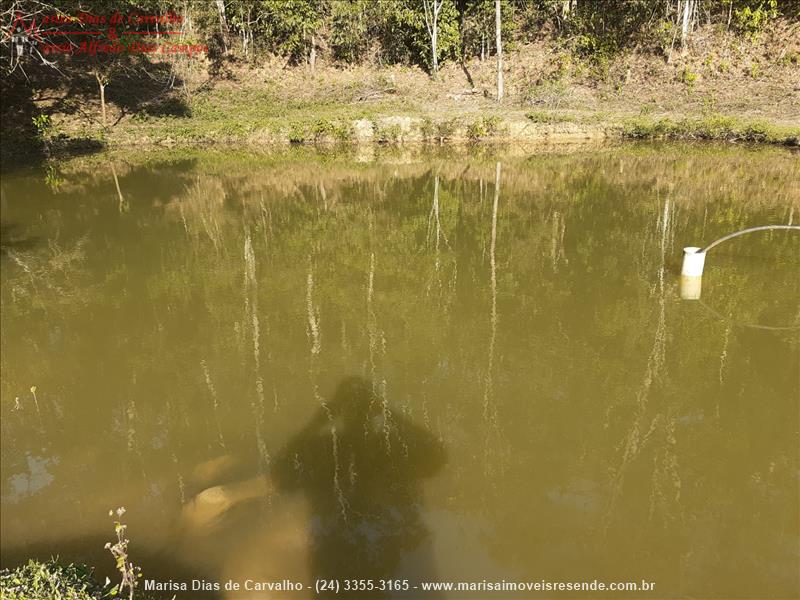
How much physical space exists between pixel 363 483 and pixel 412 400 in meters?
1.11

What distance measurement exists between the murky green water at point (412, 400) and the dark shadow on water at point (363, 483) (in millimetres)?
18

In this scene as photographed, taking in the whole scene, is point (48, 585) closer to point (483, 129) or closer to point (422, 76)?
point (483, 129)

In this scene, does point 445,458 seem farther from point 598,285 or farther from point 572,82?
point 572,82

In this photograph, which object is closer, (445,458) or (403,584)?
(403,584)

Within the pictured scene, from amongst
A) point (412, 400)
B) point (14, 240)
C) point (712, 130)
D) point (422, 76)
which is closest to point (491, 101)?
point (422, 76)

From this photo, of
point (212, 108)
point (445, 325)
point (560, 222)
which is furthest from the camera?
point (212, 108)

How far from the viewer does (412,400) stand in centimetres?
480

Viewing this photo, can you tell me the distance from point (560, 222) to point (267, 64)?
23.0 meters

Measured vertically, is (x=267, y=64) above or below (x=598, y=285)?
above

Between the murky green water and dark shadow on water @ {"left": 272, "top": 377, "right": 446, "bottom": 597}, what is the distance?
18mm

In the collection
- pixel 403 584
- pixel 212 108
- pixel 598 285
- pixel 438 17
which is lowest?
pixel 403 584

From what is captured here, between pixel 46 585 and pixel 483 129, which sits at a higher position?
pixel 483 129

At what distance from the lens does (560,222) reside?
32.7ft

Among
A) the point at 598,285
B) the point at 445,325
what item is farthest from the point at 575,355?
the point at 598,285
